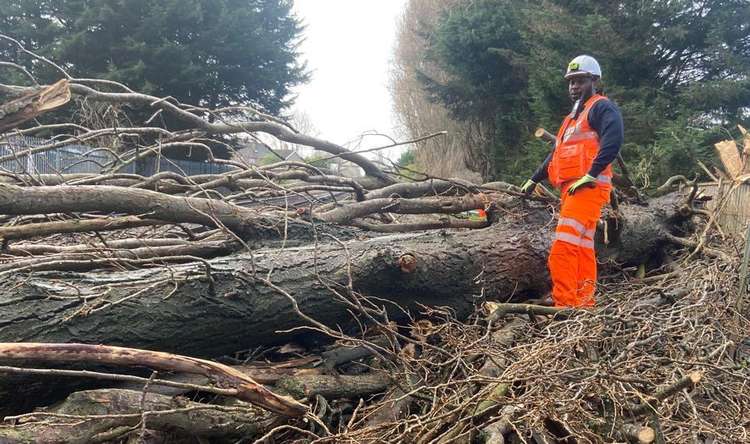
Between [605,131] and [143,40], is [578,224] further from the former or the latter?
[143,40]

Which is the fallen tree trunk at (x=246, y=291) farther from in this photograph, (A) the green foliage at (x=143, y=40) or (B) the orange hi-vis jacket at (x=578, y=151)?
(A) the green foliage at (x=143, y=40)

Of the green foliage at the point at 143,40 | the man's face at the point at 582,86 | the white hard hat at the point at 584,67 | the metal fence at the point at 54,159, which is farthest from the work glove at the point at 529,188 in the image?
the green foliage at the point at 143,40

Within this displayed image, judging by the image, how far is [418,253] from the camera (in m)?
2.96

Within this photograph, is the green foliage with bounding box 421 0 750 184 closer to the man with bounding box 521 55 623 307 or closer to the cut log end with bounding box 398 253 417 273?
the man with bounding box 521 55 623 307

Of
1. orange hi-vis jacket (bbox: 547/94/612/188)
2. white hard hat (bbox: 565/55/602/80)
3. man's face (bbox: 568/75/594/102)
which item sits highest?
white hard hat (bbox: 565/55/602/80)

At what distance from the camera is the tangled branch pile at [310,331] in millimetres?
1806

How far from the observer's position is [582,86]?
149 inches

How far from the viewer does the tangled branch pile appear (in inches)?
71.1

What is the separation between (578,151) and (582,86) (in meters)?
0.55

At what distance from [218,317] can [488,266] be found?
174cm

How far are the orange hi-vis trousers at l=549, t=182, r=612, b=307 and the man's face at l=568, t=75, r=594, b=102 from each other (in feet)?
2.59

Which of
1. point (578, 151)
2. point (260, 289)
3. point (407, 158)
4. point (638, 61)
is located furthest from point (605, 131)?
point (407, 158)

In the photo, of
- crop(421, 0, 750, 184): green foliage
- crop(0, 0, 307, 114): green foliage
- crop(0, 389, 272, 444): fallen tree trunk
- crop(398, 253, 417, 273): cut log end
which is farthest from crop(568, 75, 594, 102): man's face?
crop(0, 0, 307, 114): green foliage

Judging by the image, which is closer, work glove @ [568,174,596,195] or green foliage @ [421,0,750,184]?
work glove @ [568,174,596,195]
